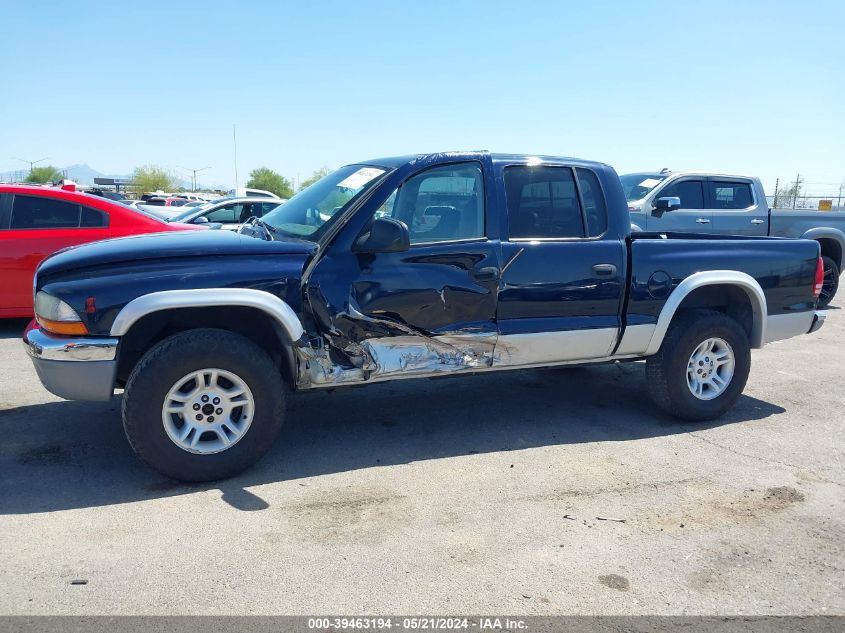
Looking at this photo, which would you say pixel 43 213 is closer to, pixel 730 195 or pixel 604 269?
pixel 604 269

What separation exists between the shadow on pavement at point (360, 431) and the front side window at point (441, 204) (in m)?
1.27

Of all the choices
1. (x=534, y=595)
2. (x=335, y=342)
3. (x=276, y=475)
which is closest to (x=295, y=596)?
(x=534, y=595)

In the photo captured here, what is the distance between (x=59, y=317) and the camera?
3.96m

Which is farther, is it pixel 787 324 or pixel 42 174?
pixel 42 174

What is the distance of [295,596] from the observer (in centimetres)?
309

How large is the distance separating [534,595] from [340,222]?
245 centimetres

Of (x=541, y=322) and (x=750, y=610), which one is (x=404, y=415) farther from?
(x=750, y=610)

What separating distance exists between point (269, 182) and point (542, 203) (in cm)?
7472

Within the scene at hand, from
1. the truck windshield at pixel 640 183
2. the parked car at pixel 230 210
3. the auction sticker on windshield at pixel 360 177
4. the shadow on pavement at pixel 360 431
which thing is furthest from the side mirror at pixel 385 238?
the parked car at pixel 230 210

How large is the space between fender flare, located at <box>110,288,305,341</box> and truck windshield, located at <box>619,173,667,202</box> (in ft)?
25.4

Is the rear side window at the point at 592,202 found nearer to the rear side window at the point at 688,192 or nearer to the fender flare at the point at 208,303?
the fender flare at the point at 208,303

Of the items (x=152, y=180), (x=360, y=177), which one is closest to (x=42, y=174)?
(x=152, y=180)

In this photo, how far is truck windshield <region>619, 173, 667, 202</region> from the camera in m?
11.0

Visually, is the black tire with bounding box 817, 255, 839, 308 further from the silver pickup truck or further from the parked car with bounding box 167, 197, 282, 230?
the parked car with bounding box 167, 197, 282, 230
